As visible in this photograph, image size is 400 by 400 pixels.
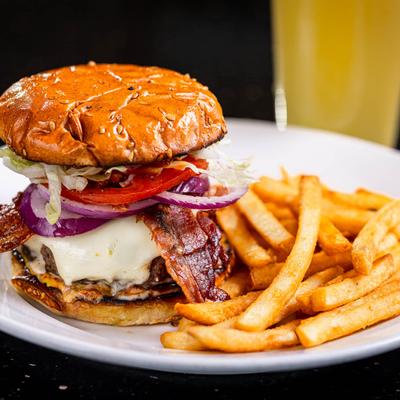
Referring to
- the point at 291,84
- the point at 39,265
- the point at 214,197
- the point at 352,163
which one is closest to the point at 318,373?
the point at 214,197

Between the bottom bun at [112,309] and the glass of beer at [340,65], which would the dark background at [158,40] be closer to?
the glass of beer at [340,65]

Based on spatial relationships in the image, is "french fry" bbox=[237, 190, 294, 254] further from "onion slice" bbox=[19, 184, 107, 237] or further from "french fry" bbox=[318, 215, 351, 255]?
"onion slice" bbox=[19, 184, 107, 237]

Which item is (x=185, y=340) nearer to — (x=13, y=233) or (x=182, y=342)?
(x=182, y=342)

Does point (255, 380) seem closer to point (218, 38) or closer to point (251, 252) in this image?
point (251, 252)

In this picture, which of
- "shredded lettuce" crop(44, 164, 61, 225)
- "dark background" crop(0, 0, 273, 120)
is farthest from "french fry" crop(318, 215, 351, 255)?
"dark background" crop(0, 0, 273, 120)

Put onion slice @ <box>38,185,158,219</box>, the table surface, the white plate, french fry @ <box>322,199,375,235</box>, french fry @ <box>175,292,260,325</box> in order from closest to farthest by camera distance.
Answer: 1. the white plate
2. the table surface
3. french fry @ <box>175,292,260,325</box>
4. onion slice @ <box>38,185,158,219</box>
5. french fry @ <box>322,199,375,235</box>
